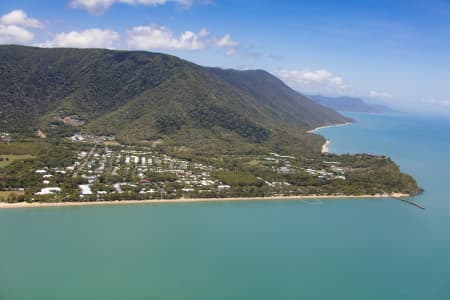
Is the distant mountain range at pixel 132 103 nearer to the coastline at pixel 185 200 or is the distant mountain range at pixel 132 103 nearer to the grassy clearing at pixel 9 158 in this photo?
the grassy clearing at pixel 9 158

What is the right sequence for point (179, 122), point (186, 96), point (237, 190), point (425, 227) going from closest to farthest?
point (425, 227), point (237, 190), point (179, 122), point (186, 96)

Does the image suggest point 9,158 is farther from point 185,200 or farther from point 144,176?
point 185,200

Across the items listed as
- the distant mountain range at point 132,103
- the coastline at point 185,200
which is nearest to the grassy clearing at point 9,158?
the coastline at point 185,200

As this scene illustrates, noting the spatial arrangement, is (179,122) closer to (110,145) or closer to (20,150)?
(110,145)

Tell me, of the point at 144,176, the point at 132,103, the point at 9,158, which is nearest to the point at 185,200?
the point at 144,176

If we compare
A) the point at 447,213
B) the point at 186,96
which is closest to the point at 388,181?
the point at 447,213

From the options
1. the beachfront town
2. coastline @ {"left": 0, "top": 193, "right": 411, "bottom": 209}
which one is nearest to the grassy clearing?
the beachfront town

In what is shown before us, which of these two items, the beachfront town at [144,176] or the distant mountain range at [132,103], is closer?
the beachfront town at [144,176]

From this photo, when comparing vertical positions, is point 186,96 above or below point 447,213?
above
